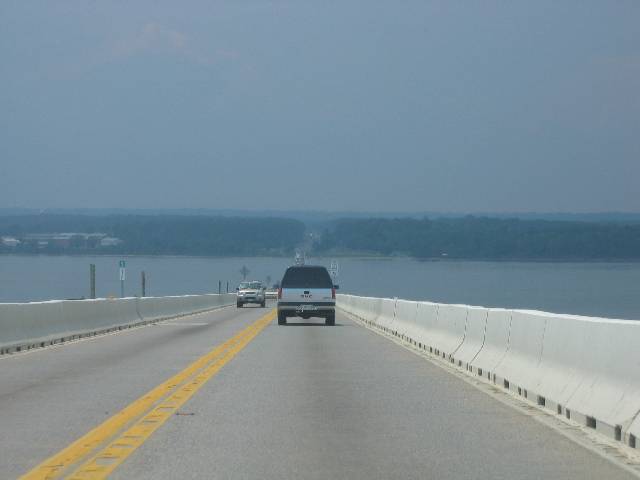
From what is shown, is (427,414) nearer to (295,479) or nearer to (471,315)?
(295,479)

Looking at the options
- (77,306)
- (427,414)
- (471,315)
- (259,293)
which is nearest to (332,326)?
(77,306)

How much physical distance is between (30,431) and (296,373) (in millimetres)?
7973

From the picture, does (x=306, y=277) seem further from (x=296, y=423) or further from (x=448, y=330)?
(x=296, y=423)

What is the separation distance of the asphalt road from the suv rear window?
20.0m

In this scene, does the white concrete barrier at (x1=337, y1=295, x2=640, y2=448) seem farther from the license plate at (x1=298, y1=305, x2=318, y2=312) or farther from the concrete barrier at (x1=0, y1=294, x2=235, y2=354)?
the license plate at (x1=298, y1=305, x2=318, y2=312)

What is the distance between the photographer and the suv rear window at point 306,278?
43.9 meters

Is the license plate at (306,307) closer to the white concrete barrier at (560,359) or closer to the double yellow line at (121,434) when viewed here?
the white concrete barrier at (560,359)

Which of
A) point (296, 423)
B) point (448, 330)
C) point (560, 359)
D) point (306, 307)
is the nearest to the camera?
point (296, 423)

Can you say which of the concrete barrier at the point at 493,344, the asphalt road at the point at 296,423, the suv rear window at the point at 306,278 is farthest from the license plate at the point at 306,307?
the concrete barrier at the point at 493,344

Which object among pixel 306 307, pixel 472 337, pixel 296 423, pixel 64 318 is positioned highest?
pixel 472 337

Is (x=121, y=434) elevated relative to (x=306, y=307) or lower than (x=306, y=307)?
elevated

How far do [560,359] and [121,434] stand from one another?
5.31 metres

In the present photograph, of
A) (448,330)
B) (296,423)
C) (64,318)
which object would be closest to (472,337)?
(448,330)

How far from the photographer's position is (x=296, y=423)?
1349 cm
